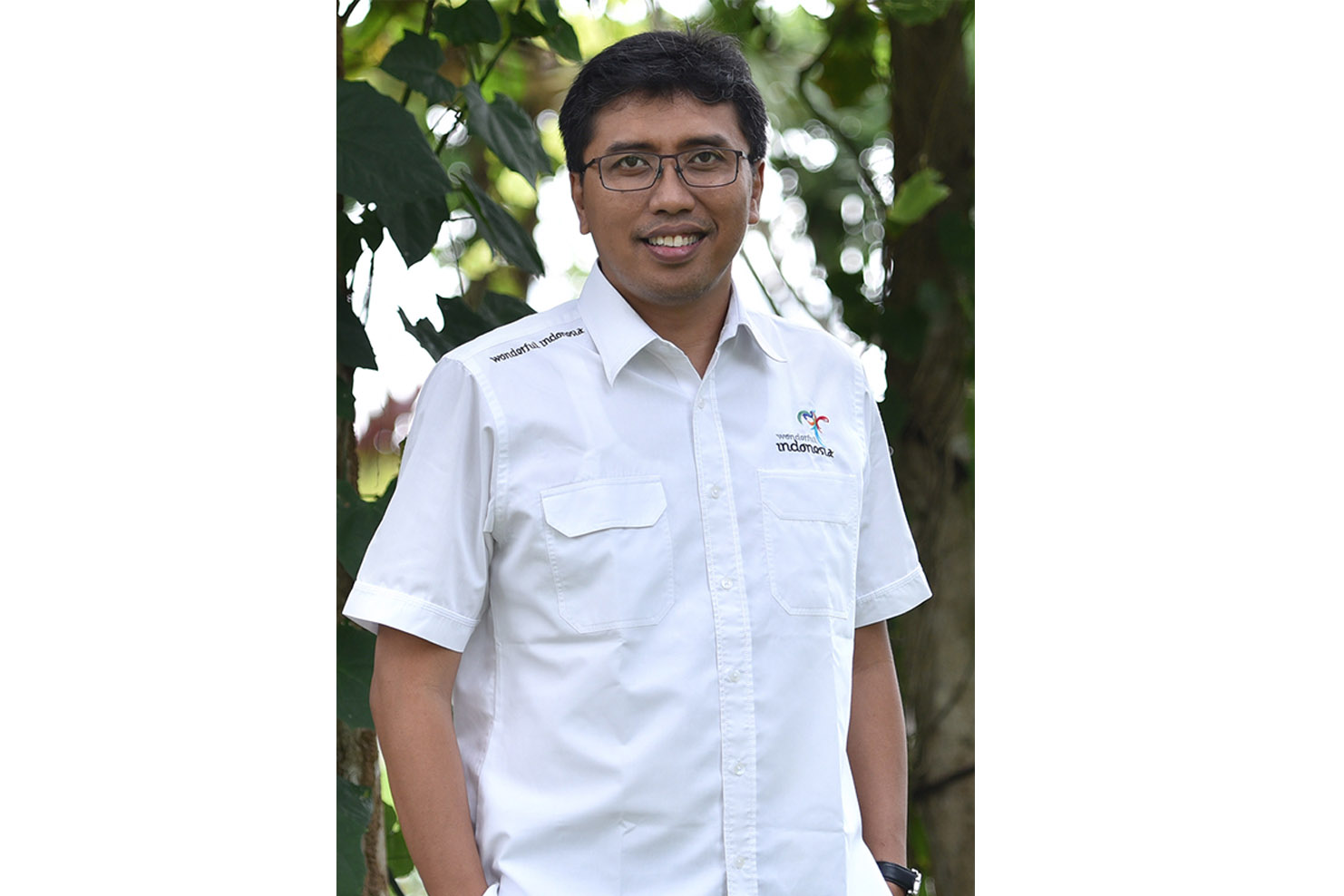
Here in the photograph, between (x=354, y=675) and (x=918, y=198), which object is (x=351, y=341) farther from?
(x=918, y=198)

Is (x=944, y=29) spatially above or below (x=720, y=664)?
above

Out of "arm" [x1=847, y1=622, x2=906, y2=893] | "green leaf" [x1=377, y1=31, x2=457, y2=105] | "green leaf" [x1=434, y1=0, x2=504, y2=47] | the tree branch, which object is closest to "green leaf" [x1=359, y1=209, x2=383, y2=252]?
"green leaf" [x1=377, y1=31, x2=457, y2=105]

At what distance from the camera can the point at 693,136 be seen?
1.17 meters

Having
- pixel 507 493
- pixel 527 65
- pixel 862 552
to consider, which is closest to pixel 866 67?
pixel 527 65

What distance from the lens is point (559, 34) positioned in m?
1.69

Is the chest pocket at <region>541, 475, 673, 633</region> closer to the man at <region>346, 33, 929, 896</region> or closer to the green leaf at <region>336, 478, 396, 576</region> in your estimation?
the man at <region>346, 33, 929, 896</region>

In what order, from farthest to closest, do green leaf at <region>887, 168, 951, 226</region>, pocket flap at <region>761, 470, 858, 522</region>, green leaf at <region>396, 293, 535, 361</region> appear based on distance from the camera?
green leaf at <region>887, 168, 951, 226</region>
green leaf at <region>396, 293, 535, 361</region>
pocket flap at <region>761, 470, 858, 522</region>

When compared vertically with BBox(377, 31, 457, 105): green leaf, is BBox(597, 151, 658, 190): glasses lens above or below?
below

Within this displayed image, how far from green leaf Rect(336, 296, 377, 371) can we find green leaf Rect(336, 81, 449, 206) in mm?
171

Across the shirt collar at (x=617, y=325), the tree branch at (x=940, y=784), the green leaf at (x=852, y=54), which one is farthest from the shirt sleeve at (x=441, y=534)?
the green leaf at (x=852, y=54)

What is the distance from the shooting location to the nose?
3.76ft

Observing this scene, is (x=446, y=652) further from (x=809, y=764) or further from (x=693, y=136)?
(x=693, y=136)

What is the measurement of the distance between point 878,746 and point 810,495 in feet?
1.08

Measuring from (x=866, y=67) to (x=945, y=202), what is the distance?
36 cm
